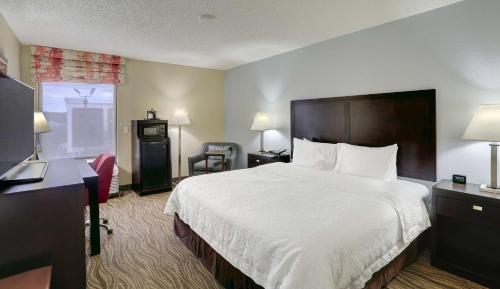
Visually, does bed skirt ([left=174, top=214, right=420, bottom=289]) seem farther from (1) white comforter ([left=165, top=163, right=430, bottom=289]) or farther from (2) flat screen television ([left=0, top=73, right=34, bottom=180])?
(2) flat screen television ([left=0, top=73, right=34, bottom=180])

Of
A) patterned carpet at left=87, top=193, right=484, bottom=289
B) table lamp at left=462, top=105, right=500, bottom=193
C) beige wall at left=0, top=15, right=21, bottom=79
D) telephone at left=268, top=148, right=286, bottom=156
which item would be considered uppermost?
beige wall at left=0, top=15, right=21, bottom=79

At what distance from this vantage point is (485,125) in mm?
2223

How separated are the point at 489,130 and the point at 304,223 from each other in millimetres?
1815

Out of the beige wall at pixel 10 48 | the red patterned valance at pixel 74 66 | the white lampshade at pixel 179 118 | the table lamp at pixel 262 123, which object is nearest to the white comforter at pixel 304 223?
the table lamp at pixel 262 123

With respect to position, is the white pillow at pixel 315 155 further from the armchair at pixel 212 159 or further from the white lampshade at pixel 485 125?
the armchair at pixel 212 159

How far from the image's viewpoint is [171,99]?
534 centimetres

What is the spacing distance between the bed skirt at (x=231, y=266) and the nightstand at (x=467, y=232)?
0.24 metres

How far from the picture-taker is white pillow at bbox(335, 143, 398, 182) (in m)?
2.86

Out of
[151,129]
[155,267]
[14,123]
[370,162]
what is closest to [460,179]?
[370,162]

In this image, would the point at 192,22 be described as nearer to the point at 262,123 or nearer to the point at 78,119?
the point at 262,123

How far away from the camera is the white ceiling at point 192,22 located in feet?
8.59

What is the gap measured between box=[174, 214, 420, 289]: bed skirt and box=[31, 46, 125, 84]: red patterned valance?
320 cm

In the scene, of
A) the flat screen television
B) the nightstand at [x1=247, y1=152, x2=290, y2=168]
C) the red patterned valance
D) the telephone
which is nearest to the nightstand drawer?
the nightstand at [x1=247, y1=152, x2=290, y2=168]

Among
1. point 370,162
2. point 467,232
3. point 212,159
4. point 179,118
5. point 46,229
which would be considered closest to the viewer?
point 46,229
